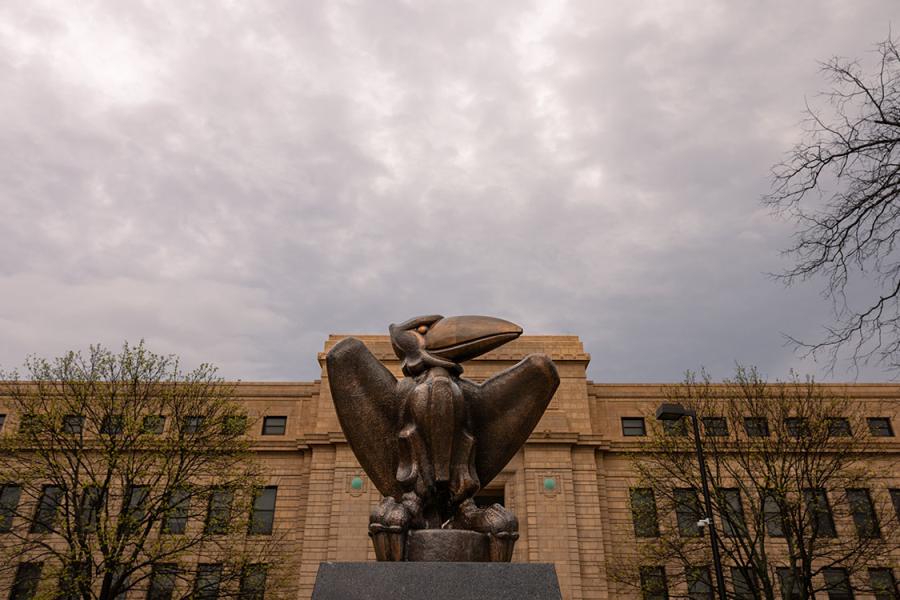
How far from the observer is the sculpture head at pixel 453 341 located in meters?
7.54

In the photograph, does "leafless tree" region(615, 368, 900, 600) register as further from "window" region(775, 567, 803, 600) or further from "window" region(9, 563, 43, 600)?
"window" region(9, 563, 43, 600)

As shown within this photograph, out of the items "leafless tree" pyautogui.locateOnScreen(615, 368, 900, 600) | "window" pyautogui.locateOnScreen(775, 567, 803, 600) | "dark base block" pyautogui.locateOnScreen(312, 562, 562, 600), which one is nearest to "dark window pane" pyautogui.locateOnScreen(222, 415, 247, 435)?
"leafless tree" pyautogui.locateOnScreen(615, 368, 900, 600)

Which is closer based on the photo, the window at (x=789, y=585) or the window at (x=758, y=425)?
the window at (x=789, y=585)

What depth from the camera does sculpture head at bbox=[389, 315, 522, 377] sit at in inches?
297

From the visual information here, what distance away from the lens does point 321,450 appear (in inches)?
1294

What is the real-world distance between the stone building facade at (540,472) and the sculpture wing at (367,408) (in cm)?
2286

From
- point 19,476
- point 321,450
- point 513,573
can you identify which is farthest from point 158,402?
point 513,573

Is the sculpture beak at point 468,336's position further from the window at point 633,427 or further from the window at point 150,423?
the window at point 633,427

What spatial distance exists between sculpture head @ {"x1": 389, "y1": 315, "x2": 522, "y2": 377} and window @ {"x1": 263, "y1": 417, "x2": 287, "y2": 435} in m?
29.3

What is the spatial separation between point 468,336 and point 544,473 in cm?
2570

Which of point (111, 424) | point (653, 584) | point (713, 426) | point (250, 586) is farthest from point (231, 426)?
point (713, 426)

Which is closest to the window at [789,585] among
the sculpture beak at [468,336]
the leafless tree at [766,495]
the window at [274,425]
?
the leafless tree at [766,495]

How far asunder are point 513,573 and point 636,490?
70.1 feet

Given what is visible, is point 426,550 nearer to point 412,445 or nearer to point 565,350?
point 412,445
